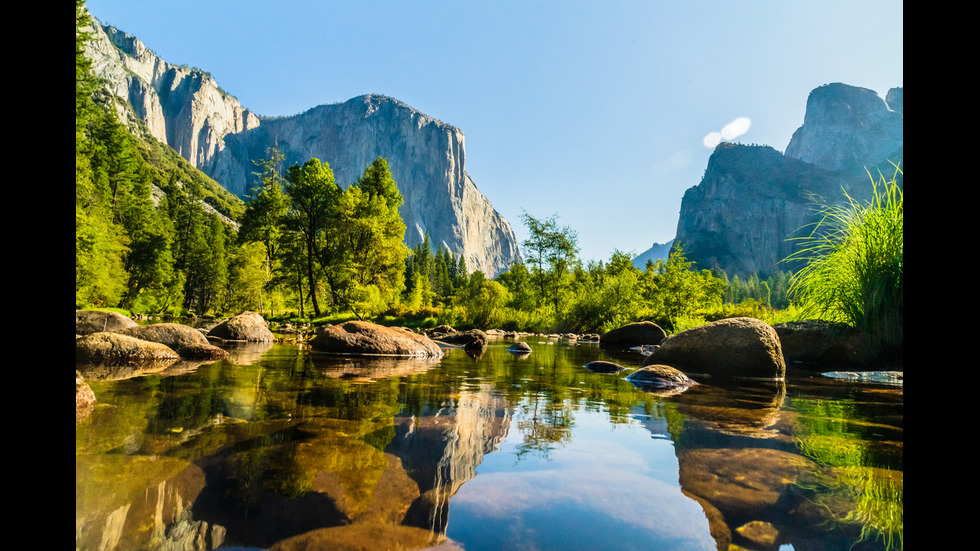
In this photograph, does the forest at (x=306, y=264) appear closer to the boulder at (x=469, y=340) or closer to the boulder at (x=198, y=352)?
the boulder at (x=469, y=340)

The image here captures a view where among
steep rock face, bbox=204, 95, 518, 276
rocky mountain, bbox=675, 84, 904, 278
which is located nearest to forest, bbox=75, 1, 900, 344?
steep rock face, bbox=204, 95, 518, 276

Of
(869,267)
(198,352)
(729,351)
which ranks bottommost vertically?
(198,352)

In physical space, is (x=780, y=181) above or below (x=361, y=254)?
above

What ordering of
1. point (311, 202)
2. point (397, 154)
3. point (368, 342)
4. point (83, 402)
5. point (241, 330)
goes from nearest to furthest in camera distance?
1. point (83, 402)
2. point (368, 342)
3. point (241, 330)
4. point (311, 202)
5. point (397, 154)

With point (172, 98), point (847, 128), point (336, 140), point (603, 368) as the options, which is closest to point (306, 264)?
point (603, 368)

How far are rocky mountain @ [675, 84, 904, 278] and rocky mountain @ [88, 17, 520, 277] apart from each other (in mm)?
102590

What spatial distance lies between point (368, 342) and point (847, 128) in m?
244

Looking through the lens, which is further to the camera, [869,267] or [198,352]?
[198,352]

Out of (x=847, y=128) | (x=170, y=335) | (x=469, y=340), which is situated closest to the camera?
(x=170, y=335)

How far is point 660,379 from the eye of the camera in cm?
634

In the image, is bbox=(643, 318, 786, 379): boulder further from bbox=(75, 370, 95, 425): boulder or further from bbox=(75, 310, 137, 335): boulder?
bbox=(75, 310, 137, 335): boulder

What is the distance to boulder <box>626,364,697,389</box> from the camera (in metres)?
6.18

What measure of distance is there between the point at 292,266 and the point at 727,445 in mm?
28485

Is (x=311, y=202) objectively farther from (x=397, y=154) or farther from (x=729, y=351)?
(x=397, y=154)
